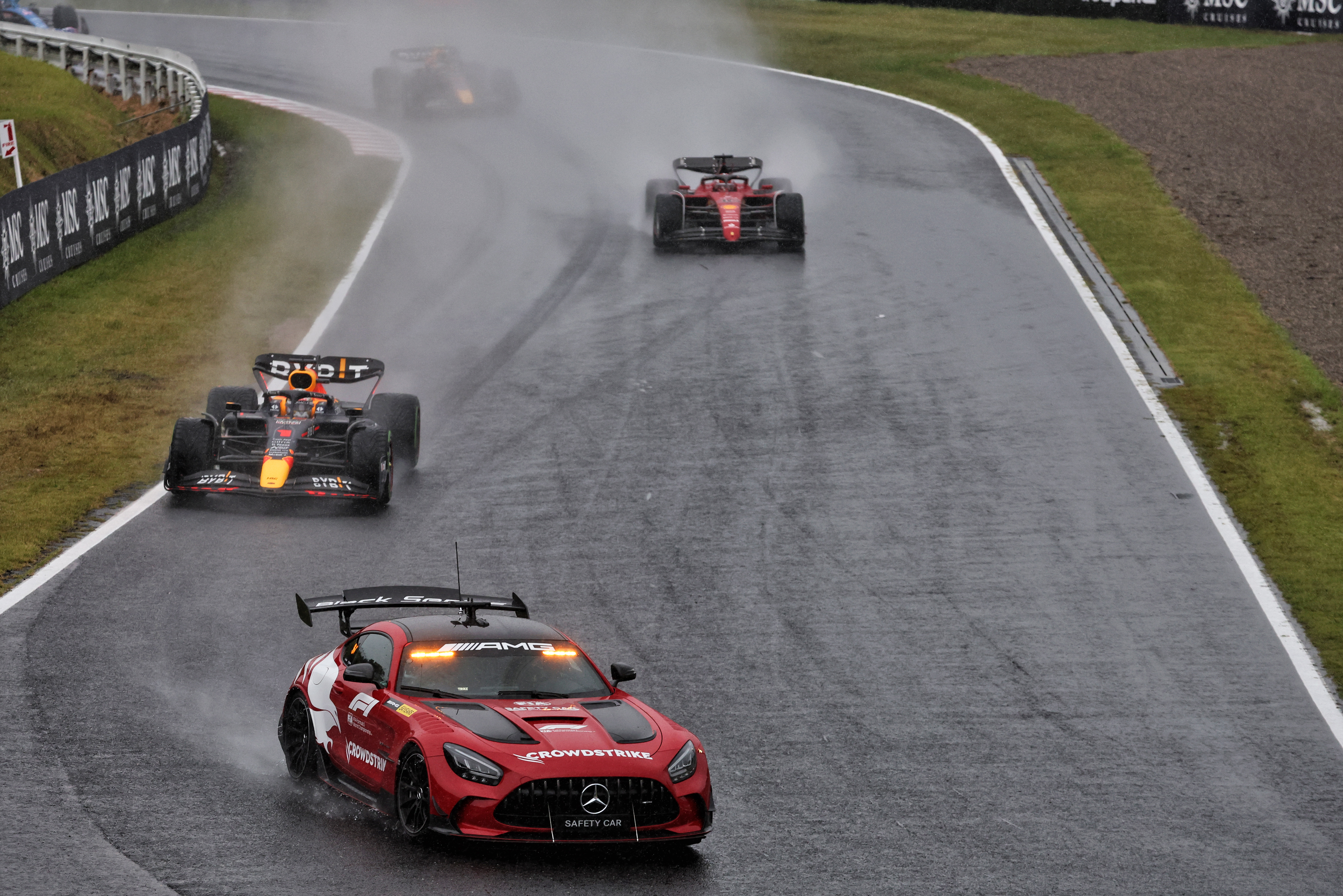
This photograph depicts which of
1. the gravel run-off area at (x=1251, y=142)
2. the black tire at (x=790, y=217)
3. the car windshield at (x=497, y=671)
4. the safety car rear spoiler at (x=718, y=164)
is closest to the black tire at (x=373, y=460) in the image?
the car windshield at (x=497, y=671)

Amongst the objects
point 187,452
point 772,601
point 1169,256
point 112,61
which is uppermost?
point 112,61

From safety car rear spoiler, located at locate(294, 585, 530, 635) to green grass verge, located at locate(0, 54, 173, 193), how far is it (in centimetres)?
2103

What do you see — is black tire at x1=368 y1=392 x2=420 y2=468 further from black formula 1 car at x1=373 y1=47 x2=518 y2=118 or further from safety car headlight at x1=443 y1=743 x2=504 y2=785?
black formula 1 car at x1=373 y1=47 x2=518 y2=118

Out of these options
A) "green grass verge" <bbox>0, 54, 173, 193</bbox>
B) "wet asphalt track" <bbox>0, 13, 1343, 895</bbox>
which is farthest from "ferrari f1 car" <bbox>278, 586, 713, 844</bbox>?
"green grass verge" <bbox>0, 54, 173, 193</bbox>

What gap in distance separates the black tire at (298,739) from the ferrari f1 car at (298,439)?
20.1 ft

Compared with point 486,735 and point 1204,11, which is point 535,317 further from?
point 1204,11

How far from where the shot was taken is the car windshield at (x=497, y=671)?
35.1 feet

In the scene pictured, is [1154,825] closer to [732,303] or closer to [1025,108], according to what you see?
[732,303]

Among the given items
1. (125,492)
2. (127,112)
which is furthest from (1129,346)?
(127,112)

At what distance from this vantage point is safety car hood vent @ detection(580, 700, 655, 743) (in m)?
10.2

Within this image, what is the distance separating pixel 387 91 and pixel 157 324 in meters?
19.6

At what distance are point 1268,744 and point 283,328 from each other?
54.1 ft

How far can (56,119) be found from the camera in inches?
1417

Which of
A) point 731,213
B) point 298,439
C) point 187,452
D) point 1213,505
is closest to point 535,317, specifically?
point 731,213
